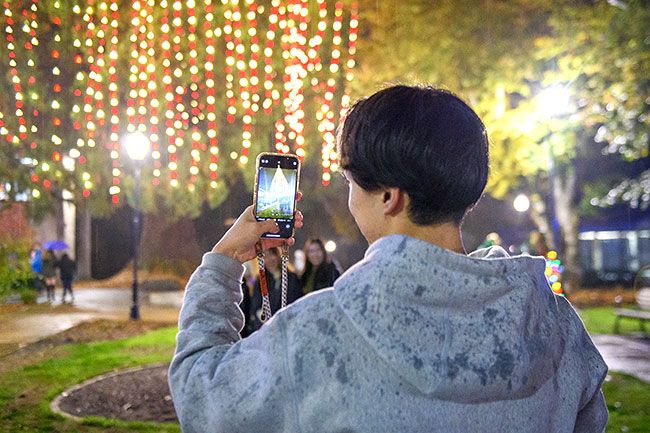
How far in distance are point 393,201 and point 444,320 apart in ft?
0.78

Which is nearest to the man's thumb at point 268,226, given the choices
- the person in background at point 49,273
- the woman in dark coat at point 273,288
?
the woman in dark coat at point 273,288

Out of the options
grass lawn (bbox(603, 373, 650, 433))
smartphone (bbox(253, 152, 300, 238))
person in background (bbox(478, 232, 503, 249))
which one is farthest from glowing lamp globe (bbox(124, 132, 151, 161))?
smartphone (bbox(253, 152, 300, 238))

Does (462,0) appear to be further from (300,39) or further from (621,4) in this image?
(300,39)

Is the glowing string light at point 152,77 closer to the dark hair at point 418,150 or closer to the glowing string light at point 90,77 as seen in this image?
the glowing string light at point 90,77

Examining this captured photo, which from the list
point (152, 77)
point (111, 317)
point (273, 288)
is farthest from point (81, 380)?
point (111, 317)

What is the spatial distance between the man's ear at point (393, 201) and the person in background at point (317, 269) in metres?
6.52

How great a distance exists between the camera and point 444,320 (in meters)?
1.19

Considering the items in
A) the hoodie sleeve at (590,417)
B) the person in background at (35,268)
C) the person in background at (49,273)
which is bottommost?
the person in background at (49,273)

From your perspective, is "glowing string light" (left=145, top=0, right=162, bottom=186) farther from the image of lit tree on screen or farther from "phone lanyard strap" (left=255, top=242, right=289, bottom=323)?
"phone lanyard strap" (left=255, top=242, right=289, bottom=323)

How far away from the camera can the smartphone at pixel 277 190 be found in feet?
5.36

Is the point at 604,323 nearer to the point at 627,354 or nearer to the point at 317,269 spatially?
the point at 627,354

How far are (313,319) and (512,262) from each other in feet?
1.29

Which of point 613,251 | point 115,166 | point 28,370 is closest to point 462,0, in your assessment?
point 115,166

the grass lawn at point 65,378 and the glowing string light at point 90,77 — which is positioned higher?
the glowing string light at point 90,77
